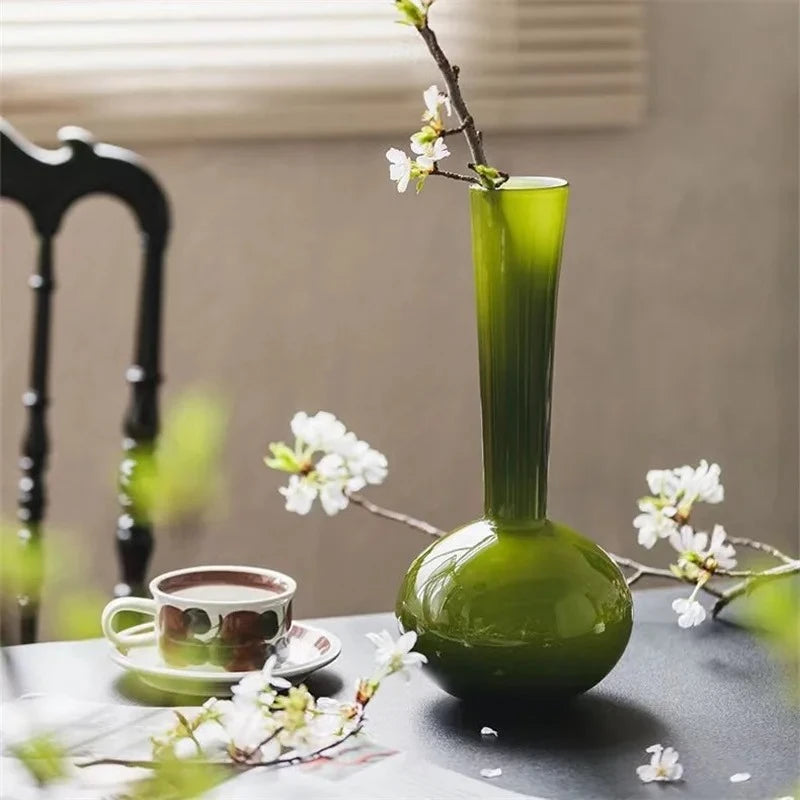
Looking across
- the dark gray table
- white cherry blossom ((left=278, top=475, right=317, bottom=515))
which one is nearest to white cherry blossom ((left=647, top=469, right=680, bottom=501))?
the dark gray table

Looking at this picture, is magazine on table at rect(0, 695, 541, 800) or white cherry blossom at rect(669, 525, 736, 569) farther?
white cherry blossom at rect(669, 525, 736, 569)

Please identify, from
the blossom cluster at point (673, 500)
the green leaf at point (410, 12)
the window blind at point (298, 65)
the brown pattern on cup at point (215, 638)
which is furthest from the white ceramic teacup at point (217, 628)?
the window blind at point (298, 65)

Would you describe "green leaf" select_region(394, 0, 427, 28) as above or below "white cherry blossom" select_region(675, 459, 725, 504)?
above

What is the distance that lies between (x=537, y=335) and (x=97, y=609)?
474 millimetres

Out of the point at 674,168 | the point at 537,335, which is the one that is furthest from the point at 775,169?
the point at 537,335

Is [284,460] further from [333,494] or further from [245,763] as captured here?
[245,763]

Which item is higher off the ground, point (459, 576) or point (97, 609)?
point (97, 609)

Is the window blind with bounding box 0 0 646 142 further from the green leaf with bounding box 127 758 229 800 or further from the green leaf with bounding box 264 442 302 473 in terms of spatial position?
the green leaf with bounding box 127 758 229 800

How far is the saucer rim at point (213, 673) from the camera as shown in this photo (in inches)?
Result: 33.9

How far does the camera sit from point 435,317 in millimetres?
2029

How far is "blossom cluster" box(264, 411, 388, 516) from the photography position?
929 mm

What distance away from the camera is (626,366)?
2.12 m

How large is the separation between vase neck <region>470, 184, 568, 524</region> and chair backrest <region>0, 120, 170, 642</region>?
0.54 metres

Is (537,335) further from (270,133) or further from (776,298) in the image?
(776,298)
